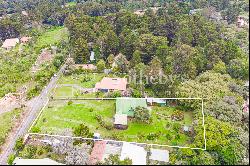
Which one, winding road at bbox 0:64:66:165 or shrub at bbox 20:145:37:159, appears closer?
shrub at bbox 20:145:37:159

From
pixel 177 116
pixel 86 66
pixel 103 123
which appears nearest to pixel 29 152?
pixel 103 123

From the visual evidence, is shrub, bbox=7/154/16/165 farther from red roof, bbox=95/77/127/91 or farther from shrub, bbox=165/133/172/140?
shrub, bbox=165/133/172/140

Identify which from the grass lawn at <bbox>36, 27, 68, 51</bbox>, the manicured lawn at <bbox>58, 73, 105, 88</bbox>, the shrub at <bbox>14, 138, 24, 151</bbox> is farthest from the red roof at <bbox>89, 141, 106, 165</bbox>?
the grass lawn at <bbox>36, 27, 68, 51</bbox>

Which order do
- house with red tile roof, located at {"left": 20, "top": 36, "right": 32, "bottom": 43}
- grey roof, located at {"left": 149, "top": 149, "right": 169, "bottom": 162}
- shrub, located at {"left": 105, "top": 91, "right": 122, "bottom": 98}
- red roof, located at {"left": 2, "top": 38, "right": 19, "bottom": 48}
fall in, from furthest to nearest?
1. house with red tile roof, located at {"left": 20, "top": 36, "right": 32, "bottom": 43}
2. red roof, located at {"left": 2, "top": 38, "right": 19, "bottom": 48}
3. shrub, located at {"left": 105, "top": 91, "right": 122, "bottom": 98}
4. grey roof, located at {"left": 149, "top": 149, "right": 169, "bottom": 162}

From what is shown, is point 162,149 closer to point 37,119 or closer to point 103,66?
point 37,119

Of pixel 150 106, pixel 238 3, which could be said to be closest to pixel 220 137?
pixel 150 106

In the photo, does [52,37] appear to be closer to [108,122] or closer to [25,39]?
[25,39]
